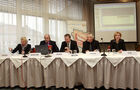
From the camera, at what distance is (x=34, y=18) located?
461 centimetres

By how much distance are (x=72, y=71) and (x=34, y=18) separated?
8.89 feet

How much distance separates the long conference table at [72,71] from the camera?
2.54 m

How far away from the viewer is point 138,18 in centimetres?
510

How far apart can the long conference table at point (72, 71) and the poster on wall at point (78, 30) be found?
2531 millimetres

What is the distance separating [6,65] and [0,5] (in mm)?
2022

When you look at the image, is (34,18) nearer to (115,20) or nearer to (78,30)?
(78,30)

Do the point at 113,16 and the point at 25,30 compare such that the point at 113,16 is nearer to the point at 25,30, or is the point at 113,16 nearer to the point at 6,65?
the point at 25,30

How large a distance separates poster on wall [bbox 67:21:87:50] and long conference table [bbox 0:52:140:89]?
2.53 meters

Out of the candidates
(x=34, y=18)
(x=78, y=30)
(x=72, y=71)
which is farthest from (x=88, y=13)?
(x=72, y=71)

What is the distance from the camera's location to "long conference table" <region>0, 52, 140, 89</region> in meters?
2.54

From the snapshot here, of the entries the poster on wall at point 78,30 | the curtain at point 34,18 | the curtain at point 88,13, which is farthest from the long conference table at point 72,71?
the curtain at point 88,13

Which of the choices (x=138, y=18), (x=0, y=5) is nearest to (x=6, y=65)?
(x=0, y=5)

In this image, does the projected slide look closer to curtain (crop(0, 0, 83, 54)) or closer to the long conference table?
curtain (crop(0, 0, 83, 54))

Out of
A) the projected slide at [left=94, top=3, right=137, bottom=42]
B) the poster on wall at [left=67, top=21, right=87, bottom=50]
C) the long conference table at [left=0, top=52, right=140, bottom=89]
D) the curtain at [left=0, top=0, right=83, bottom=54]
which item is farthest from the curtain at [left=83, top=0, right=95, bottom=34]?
the long conference table at [left=0, top=52, right=140, bottom=89]
